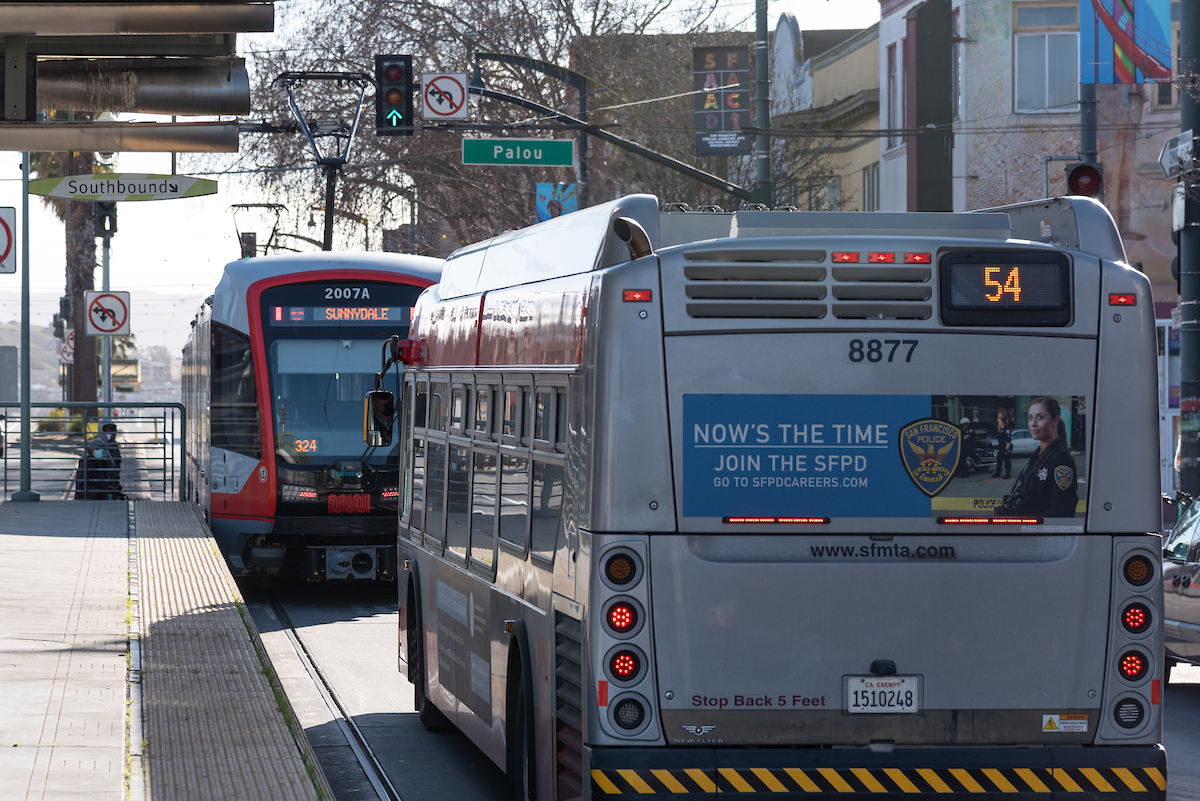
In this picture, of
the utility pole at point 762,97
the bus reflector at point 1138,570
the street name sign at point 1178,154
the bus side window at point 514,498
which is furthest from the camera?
the utility pole at point 762,97

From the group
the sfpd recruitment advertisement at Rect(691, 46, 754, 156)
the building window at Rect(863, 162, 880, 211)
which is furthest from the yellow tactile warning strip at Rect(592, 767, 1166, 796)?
the building window at Rect(863, 162, 880, 211)

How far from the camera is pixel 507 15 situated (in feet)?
139

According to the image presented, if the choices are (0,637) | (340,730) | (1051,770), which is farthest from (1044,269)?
(0,637)

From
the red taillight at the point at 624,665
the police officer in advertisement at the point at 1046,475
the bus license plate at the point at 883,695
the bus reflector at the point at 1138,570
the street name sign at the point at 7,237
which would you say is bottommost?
the bus license plate at the point at 883,695

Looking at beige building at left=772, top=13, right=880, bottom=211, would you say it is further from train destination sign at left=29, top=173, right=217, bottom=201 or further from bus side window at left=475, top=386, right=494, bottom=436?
bus side window at left=475, top=386, right=494, bottom=436

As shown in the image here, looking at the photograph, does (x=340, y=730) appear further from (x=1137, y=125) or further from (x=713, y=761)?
(x=1137, y=125)

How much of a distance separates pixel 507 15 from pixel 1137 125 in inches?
599

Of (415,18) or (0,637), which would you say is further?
(415,18)

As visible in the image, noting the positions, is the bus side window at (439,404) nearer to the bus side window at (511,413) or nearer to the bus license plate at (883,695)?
the bus side window at (511,413)

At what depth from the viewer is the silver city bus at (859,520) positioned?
20.8 ft

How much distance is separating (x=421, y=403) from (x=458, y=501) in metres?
1.64

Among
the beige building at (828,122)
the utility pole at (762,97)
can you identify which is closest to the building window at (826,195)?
the beige building at (828,122)

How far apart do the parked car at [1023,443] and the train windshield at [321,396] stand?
11.6 metres

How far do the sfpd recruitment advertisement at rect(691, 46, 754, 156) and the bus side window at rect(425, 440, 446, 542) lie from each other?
60.0ft
